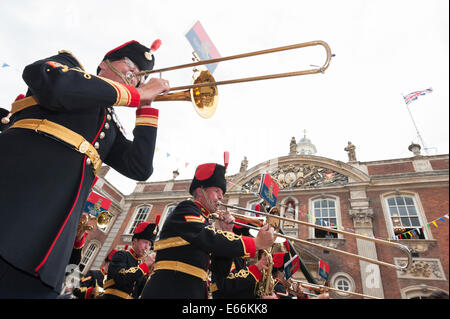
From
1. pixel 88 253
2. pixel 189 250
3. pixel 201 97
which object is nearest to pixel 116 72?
pixel 201 97

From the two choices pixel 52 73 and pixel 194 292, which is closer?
pixel 52 73

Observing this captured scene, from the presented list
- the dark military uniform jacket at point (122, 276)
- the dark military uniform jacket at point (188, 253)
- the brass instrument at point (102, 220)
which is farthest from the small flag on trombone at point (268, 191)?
the brass instrument at point (102, 220)

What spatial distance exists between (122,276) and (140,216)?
1648 cm

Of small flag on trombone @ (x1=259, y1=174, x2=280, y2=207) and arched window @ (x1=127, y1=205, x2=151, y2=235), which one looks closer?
small flag on trombone @ (x1=259, y1=174, x2=280, y2=207)

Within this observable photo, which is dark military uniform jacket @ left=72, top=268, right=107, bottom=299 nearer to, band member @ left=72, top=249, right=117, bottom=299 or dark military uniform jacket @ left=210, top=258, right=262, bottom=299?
band member @ left=72, top=249, right=117, bottom=299

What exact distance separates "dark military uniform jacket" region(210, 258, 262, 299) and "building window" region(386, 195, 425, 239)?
1178cm

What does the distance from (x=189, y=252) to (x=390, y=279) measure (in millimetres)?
11982

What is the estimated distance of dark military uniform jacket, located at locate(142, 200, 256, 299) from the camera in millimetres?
2377

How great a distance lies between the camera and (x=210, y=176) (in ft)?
11.1

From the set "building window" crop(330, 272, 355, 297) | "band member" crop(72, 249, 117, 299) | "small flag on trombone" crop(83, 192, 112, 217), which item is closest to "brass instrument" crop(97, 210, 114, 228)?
"band member" crop(72, 249, 117, 299)

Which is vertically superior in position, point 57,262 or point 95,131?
point 95,131

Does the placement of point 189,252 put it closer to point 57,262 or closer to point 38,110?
point 57,262

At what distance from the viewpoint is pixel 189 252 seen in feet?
8.28
